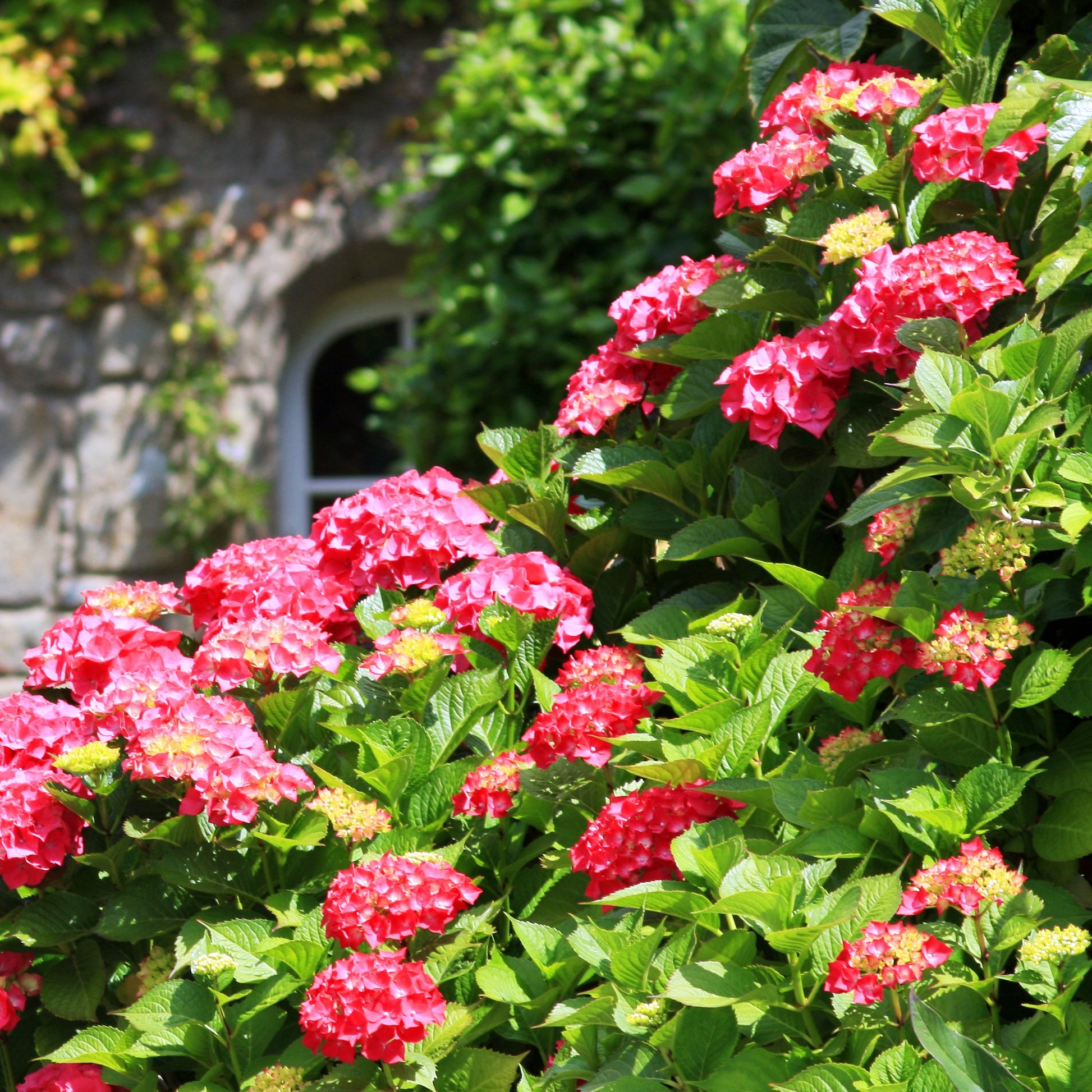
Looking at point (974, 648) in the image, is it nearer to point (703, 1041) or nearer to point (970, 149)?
point (703, 1041)

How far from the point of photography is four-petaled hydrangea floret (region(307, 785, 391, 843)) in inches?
42.8

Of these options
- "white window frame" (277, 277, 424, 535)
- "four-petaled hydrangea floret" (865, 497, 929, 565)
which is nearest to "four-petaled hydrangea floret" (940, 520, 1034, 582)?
"four-petaled hydrangea floret" (865, 497, 929, 565)

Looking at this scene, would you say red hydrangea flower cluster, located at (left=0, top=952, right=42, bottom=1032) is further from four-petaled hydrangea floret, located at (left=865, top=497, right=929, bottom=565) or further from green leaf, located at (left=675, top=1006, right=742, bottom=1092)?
four-petaled hydrangea floret, located at (left=865, top=497, right=929, bottom=565)

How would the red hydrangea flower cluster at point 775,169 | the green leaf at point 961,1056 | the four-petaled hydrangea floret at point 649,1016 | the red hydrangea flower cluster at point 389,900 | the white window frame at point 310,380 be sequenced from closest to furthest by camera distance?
the green leaf at point 961,1056 → the four-petaled hydrangea floret at point 649,1016 → the red hydrangea flower cluster at point 389,900 → the red hydrangea flower cluster at point 775,169 → the white window frame at point 310,380

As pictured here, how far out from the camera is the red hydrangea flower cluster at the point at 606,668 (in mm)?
1188

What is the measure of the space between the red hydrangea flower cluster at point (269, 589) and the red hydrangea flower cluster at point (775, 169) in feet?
2.05

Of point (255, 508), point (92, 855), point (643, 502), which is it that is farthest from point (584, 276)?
point (92, 855)

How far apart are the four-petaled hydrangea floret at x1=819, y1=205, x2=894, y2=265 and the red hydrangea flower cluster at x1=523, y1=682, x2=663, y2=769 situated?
45 cm

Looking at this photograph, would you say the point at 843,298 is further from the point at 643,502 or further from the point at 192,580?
the point at 192,580

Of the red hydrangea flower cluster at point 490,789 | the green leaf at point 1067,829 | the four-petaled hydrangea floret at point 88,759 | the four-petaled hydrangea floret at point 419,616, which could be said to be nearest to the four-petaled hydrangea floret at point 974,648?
the green leaf at point 1067,829

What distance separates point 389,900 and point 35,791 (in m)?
0.40

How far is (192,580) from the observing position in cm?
141

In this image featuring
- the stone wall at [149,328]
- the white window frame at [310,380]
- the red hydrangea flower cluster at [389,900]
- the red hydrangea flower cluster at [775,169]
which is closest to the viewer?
the red hydrangea flower cluster at [389,900]

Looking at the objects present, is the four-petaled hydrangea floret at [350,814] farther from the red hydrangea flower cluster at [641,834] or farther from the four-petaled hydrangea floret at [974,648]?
the four-petaled hydrangea floret at [974,648]
